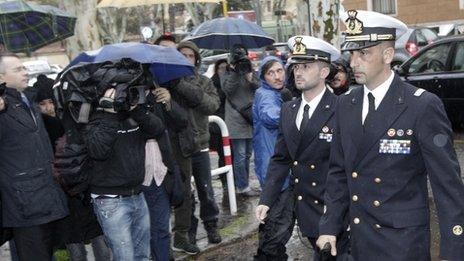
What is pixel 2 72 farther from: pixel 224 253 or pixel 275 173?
pixel 224 253

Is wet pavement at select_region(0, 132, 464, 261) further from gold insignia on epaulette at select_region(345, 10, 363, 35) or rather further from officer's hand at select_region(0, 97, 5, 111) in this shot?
gold insignia on epaulette at select_region(345, 10, 363, 35)

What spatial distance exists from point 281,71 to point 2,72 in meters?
2.35

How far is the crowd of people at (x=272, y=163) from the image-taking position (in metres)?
2.94

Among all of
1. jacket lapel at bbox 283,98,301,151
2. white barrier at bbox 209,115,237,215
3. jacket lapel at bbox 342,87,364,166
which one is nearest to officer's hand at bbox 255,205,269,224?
jacket lapel at bbox 283,98,301,151

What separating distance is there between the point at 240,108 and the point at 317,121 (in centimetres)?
338

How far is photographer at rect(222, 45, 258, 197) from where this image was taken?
699 cm

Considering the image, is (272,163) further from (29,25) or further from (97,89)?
(29,25)

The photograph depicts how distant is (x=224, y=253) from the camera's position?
5.82 meters

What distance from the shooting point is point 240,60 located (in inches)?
273

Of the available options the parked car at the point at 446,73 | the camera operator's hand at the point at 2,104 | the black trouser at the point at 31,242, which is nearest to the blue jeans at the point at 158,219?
the black trouser at the point at 31,242

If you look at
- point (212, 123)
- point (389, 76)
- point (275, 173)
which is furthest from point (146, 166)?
point (212, 123)

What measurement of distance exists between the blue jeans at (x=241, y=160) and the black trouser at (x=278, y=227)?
11.1 feet

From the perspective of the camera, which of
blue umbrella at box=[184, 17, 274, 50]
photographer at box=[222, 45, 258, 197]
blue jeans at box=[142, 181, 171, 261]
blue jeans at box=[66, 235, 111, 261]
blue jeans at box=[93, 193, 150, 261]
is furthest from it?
blue umbrella at box=[184, 17, 274, 50]

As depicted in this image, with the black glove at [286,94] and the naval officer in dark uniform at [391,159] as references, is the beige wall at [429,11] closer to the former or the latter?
the black glove at [286,94]
